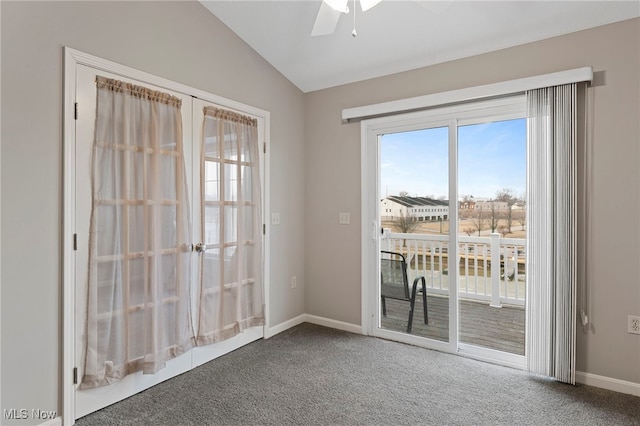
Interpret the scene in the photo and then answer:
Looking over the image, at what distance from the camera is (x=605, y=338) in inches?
98.0

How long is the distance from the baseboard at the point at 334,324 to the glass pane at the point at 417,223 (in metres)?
0.26

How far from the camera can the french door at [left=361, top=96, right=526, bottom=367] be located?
9.88 feet

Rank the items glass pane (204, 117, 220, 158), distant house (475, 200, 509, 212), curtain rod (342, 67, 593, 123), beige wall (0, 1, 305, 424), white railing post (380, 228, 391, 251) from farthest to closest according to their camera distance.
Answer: white railing post (380, 228, 391, 251)
distant house (475, 200, 509, 212)
glass pane (204, 117, 220, 158)
curtain rod (342, 67, 593, 123)
beige wall (0, 1, 305, 424)

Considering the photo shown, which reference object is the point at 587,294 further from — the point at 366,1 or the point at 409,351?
the point at 366,1

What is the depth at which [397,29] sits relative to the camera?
2.83 metres

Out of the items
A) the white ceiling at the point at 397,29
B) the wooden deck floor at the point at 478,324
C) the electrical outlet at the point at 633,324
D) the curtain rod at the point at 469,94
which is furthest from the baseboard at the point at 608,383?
the white ceiling at the point at 397,29

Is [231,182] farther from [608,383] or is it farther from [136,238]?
[608,383]

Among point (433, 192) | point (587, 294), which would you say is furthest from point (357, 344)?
point (587, 294)

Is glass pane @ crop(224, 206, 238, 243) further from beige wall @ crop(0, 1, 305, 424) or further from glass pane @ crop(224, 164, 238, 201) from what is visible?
beige wall @ crop(0, 1, 305, 424)

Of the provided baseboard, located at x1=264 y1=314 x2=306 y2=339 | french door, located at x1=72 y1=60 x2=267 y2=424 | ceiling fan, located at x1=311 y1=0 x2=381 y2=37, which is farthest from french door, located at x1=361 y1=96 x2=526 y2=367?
ceiling fan, located at x1=311 y1=0 x2=381 y2=37

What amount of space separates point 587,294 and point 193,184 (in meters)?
2.99

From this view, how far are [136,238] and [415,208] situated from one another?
231 cm

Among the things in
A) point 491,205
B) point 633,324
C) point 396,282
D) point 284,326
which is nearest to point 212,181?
point 284,326

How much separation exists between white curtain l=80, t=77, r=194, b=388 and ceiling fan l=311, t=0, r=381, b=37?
3.88 ft
